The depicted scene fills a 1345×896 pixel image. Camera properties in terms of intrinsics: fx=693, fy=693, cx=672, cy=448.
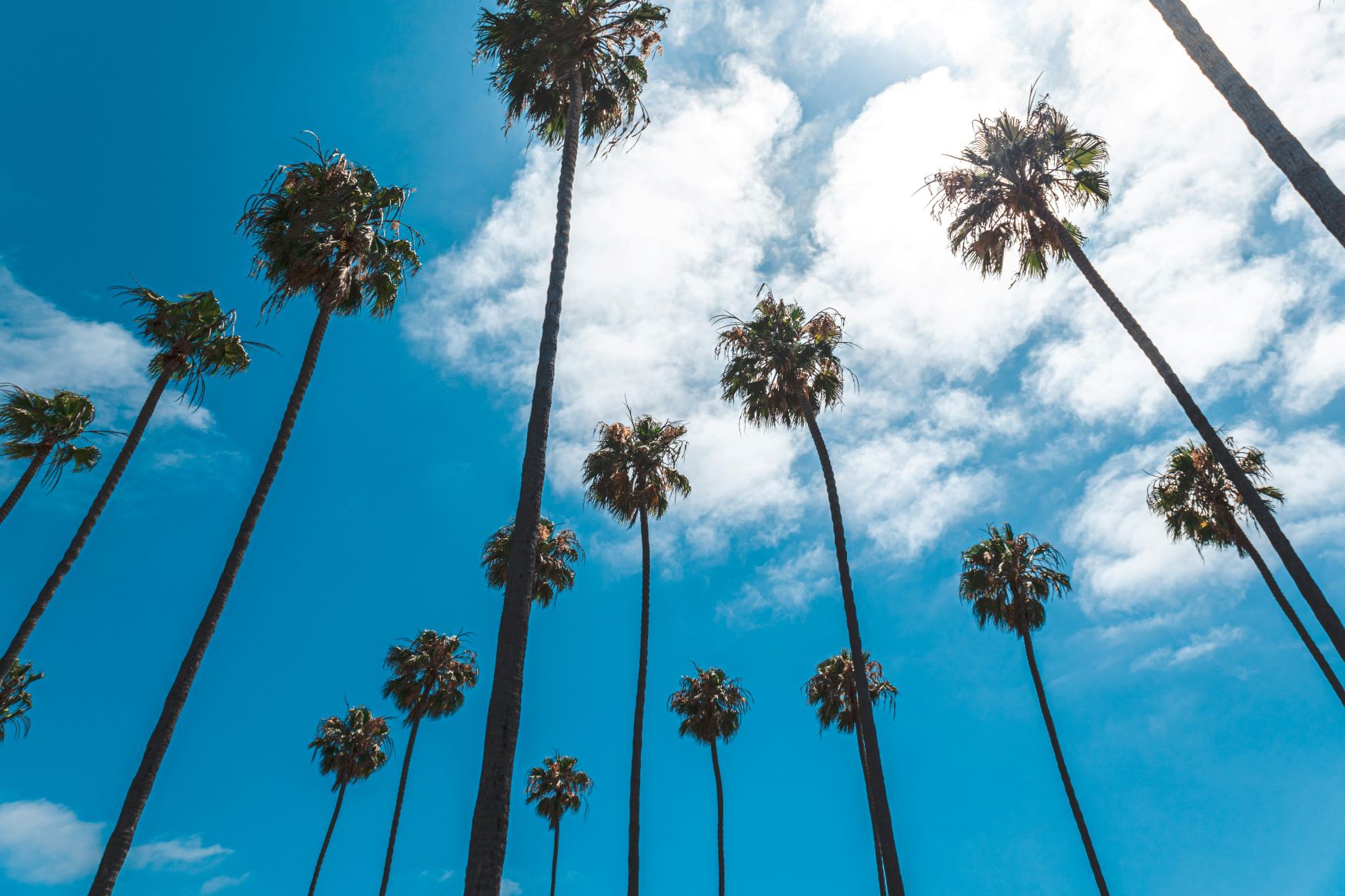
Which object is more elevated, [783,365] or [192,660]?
[783,365]

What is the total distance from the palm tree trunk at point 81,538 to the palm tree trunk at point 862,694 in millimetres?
21158

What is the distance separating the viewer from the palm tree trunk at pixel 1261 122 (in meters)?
8.84

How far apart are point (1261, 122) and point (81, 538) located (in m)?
29.0

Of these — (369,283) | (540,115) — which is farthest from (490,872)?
(369,283)

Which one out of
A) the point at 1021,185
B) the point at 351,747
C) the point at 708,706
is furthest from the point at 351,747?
the point at 1021,185

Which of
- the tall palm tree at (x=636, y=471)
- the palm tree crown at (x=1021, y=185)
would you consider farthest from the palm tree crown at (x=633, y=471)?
the palm tree crown at (x=1021, y=185)

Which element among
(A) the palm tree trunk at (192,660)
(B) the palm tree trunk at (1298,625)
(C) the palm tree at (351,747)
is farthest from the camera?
(C) the palm tree at (351,747)

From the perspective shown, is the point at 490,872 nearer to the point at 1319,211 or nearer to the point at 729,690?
the point at 1319,211

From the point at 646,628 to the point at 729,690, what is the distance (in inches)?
524

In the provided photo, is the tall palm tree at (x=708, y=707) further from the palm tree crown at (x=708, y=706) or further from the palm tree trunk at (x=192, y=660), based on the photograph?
the palm tree trunk at (x=192, y=660)

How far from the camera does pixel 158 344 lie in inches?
927

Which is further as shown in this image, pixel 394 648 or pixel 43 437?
pixel 394 648

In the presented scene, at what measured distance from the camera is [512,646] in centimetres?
962

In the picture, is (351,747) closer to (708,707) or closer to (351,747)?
(351,747)
